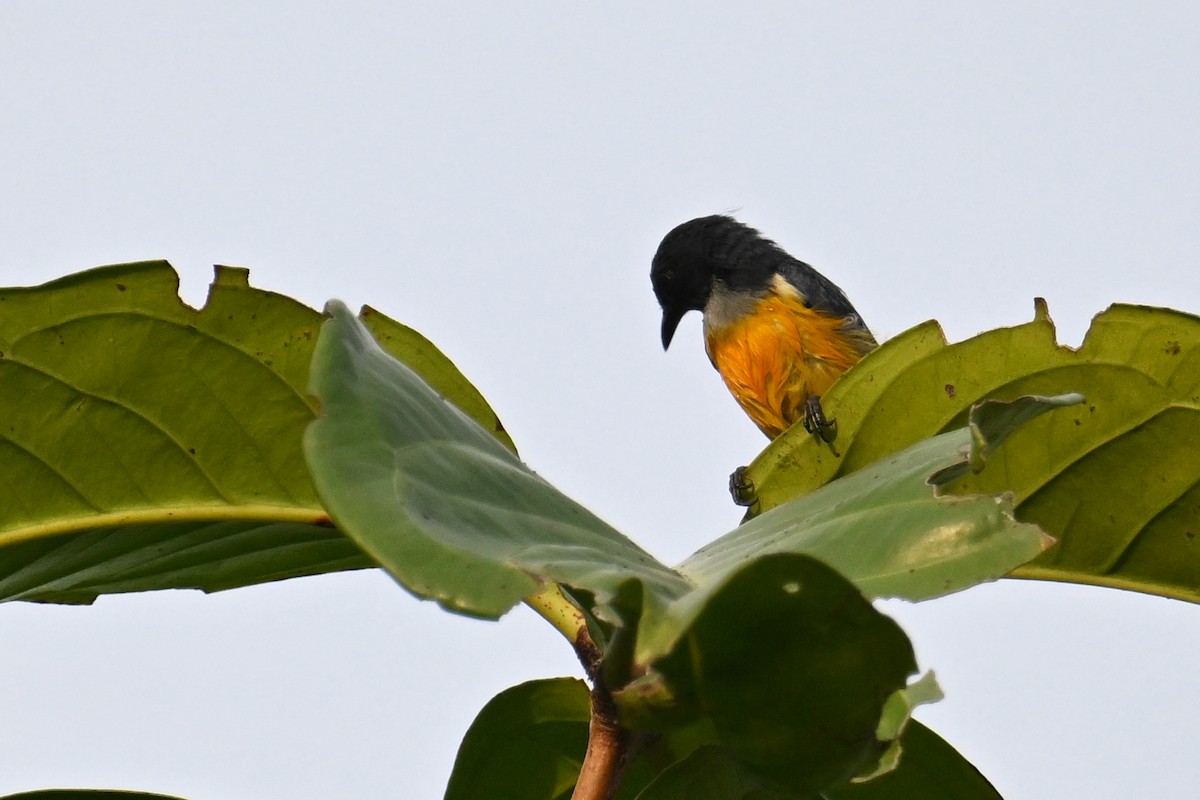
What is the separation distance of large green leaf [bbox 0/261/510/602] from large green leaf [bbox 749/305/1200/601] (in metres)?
0.76

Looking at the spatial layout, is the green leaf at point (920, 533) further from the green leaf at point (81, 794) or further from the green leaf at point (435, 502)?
the green leaf at point (81, 794)

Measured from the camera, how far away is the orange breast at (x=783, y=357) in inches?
210

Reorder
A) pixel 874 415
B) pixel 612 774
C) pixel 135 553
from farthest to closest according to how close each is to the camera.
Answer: pixel 874 415
pixel 135 553
pixel 612 774

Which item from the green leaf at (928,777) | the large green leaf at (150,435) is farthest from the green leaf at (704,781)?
the large green leaf at (150,435)

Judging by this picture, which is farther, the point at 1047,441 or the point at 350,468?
the point at 1047,441

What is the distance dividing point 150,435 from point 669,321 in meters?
5.19

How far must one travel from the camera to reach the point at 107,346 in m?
1.58

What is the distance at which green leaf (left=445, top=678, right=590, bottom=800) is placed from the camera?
167 cm

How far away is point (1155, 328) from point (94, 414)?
50.3 inches

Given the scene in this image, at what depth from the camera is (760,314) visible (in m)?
5.63

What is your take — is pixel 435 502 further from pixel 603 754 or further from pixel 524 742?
pixel 524 742

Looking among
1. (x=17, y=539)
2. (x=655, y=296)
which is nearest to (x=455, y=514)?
(x=17, y=539)

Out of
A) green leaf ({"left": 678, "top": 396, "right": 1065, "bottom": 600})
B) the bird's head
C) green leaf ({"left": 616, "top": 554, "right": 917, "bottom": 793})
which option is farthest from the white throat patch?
green leaf ({"left": 616, "top": 554, "right": 917, "bottom": 793})

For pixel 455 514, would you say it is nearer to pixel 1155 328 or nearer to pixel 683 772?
pixel 683 772
